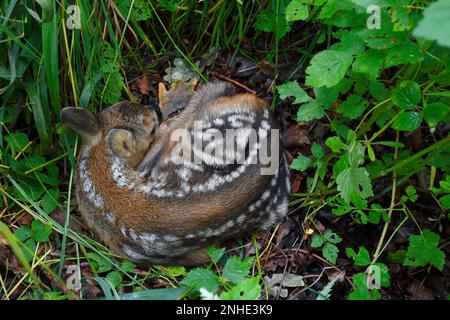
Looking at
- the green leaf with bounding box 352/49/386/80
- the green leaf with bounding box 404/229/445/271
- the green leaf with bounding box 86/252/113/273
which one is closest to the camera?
the green leaf with bounding box 352/49/386/80

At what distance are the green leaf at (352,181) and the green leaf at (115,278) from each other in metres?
1.45

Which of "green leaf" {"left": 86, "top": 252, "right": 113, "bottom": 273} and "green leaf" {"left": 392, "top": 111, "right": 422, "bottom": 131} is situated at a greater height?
"green leaf" {"left": 392, "top": 111, "right": 422, "bottom": 131}

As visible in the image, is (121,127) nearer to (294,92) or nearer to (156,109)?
(156,109)

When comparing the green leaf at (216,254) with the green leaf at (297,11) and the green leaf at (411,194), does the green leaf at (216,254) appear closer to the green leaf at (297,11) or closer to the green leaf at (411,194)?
the green leaf at (411,194)

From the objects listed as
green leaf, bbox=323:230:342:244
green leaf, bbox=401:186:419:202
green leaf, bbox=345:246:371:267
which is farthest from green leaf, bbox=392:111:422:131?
green leaf, bbox=323:230:342:244

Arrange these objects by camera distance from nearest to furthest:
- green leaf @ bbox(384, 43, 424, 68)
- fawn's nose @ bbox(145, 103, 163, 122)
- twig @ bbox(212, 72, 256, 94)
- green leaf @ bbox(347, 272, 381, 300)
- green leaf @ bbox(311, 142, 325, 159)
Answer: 1. green leaf @ bbox(384, 43, 424, 68)
2. green leaf @ bbox(347, 272, 381, 300)
3. green leaf @ bbox(311, 142, 325, 159)
4. fawn's nose @ bbox(145, 103, 163, 122)
5. twig @ bbox(212, 72, 256, 94)

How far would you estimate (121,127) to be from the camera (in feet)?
12.4

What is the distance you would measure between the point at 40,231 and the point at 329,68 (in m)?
2.05

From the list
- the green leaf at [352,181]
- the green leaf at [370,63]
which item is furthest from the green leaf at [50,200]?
the green leaf at [370,63]

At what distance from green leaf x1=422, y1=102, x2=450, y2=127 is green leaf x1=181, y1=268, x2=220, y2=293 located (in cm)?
140

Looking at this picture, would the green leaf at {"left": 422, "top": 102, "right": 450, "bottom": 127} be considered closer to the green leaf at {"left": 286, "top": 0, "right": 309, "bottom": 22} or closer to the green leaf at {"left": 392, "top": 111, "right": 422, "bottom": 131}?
the green leaf at {"left": 392, "top": 111, "right": 422, "bottom": 131}

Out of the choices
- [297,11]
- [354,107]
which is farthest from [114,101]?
[354,107]

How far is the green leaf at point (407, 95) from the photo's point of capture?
2771mm

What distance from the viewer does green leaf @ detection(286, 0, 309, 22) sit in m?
3.14
